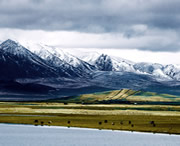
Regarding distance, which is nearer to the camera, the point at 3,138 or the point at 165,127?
the point at 3,138

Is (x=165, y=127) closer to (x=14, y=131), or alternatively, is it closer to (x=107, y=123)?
(x=107, y=123)

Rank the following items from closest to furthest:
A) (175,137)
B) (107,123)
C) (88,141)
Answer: (88,141) → (175,137) → (107,123)

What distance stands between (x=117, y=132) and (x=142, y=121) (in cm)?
2170

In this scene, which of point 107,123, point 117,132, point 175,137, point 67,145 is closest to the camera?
point 67,145

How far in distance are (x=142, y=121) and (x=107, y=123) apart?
31.0 feet

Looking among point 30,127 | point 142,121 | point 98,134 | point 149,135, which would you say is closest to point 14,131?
point 30,127

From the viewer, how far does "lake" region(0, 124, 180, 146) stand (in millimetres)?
77438

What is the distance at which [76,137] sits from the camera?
3324 inches

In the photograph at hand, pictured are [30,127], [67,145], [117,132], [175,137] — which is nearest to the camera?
[67,145]

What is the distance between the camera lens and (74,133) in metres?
90.9

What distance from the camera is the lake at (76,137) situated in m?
77.4

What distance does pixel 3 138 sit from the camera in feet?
267

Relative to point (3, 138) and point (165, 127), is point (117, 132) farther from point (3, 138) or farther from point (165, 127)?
point (3, 138)

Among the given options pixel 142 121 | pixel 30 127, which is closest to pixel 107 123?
pixel 142 121
